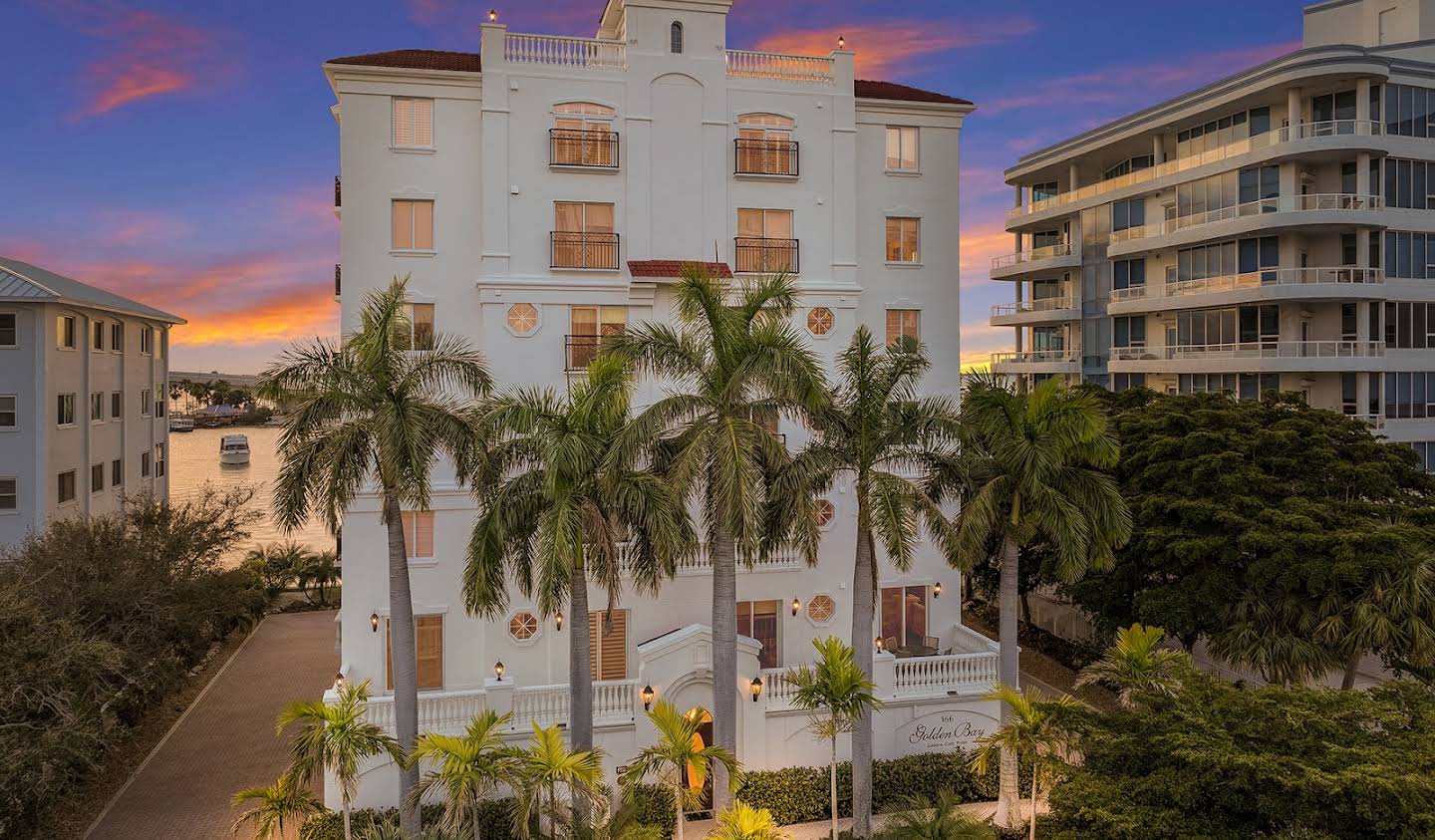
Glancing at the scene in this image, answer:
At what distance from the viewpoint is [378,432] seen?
15820 millimetres

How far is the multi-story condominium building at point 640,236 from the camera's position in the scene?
21.9 metres

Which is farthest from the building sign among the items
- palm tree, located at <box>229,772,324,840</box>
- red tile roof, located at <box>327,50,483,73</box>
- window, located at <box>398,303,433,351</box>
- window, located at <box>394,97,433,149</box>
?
red tile roof, located at <box>327,50,483,73</box>

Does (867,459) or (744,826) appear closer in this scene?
(744,826)

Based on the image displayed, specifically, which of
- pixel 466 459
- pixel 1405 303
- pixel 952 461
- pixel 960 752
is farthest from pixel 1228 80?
pixel 466 459

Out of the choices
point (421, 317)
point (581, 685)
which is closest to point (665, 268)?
point (421, 317)

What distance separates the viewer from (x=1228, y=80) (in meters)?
37.7

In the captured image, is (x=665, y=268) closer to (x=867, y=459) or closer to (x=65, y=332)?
(x=867, y=459)

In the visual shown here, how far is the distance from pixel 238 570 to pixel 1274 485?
108ft

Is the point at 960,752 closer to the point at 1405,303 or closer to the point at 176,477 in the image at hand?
the point at 1405,303

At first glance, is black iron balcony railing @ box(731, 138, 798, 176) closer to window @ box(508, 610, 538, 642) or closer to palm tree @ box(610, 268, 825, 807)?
palm tree @ box(610, 268, 825, 807)

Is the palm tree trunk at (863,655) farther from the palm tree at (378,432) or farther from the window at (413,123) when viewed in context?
the window at (413,123)

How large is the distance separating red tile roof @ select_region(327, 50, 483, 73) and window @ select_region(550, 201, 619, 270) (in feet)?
13.3

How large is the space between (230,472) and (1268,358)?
8528 centimetres

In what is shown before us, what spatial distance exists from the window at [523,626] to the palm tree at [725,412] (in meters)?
6.69
